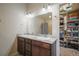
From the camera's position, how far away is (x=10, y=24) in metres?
1.92

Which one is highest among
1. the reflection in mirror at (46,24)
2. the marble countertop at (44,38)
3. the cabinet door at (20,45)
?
the reflection in mirror at (46,24)

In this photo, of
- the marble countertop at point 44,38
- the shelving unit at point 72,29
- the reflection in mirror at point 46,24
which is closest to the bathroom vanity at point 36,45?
the marble countertop at point 44,38

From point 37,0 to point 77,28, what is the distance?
2.37 ft

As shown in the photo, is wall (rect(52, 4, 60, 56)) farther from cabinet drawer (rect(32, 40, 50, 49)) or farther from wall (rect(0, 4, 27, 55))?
wall (rect(0, 4, 27, 55))

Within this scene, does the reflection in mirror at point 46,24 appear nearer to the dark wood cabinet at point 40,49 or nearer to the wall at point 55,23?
the wall at point 55,23

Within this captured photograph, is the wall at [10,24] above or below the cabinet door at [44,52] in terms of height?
above

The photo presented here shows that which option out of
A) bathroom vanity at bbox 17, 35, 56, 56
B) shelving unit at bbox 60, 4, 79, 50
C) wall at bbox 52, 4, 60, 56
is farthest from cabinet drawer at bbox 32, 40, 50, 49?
shelving unit at bbox 60, 4, 79, 50

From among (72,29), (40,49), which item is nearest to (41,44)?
(40,49)

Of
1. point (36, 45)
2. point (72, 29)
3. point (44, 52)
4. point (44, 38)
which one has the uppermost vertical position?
point (72, 29)

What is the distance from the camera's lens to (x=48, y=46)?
6.10 ft

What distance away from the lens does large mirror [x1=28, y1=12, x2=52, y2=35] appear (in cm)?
190

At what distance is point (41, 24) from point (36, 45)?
33 cm

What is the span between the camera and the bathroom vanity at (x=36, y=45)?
6.10 ft

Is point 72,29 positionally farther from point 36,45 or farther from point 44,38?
point 36,45
